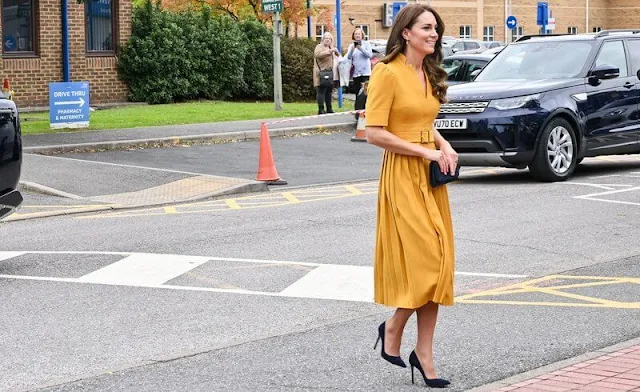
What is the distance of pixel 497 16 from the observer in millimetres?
75812

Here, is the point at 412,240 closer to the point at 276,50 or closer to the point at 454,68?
the point at 454,68

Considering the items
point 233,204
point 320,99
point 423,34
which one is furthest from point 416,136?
point 320,99

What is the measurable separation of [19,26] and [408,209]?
2549 centimetres

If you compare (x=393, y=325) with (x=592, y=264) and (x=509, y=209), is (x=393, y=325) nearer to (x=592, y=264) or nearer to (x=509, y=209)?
(x=592, y=264)

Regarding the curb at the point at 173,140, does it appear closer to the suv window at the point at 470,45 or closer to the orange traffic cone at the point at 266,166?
the orange traffic cone at the point at 266,166

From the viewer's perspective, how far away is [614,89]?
17047mm

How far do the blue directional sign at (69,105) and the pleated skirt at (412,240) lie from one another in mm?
17222

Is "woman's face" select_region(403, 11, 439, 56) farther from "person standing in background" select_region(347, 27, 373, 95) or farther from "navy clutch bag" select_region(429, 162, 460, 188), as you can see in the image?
"person standing in background" select_region(347, 27, 373, 95)

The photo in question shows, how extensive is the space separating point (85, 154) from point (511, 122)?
7441mm

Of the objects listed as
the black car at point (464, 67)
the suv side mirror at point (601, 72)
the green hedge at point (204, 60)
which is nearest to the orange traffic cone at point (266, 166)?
the suv side mirror at point (601, 72)

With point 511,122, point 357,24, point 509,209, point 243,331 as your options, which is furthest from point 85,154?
point 357,24

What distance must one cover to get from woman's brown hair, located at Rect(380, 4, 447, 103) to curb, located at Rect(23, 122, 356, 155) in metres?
13.9

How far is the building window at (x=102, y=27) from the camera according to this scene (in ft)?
105

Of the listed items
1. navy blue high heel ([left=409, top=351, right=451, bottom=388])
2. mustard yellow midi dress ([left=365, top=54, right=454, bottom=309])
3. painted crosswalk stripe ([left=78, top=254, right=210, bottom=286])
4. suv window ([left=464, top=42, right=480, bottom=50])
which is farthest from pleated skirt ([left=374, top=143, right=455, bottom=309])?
suv window ([left=464, top=42, right=480, bottom=50])
